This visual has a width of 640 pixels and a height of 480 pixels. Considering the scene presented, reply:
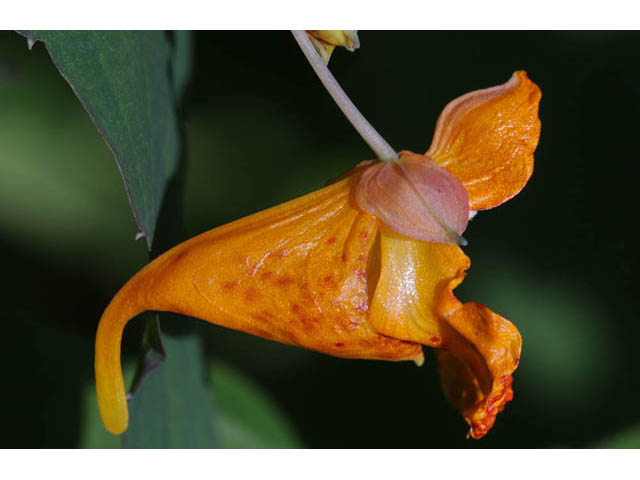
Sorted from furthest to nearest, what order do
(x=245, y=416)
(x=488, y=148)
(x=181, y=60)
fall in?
1. (x=245, y=416)
2. (x=181, y=60)
3. (x=488, y=148)

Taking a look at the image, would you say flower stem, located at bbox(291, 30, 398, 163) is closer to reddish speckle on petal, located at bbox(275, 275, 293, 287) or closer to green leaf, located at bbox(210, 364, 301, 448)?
reddish speckle on petal, located at bbox(275, 275, 293, 287)

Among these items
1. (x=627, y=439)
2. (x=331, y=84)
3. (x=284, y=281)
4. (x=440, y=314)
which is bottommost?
(x=627, y=439)

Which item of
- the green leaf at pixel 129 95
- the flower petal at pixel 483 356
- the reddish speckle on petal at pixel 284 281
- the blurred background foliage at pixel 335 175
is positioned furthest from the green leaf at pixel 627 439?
the green leaf at pixel 129 95

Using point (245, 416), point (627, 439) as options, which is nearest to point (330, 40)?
point (627, 439)

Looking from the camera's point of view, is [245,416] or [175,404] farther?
[245,416]

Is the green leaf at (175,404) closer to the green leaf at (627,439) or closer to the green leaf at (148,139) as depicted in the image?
the green leaf at (148,139)

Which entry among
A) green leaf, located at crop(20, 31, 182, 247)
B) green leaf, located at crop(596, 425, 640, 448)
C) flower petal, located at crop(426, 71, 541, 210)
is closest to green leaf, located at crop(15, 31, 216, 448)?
green leaf, located at crop(20, 31, 182, 247)

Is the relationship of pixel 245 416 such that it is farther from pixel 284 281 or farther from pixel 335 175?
pixel 284 281
